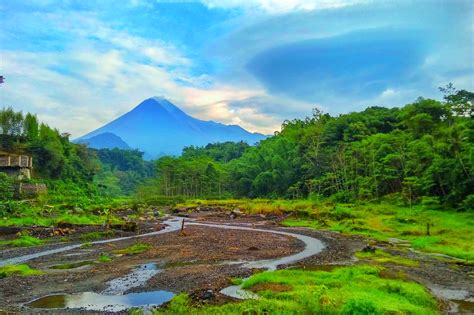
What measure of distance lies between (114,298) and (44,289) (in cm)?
426

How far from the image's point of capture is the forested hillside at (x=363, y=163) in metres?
51.3

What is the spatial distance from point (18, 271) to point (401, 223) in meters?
36.3

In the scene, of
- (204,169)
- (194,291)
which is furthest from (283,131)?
(194,291)

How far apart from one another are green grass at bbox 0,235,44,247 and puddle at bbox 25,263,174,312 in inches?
747

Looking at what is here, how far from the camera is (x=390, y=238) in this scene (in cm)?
3884

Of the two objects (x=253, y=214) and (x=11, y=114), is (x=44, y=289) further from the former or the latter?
(x=11, y=114)

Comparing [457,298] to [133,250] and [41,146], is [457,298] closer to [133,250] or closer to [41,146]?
[133,250]

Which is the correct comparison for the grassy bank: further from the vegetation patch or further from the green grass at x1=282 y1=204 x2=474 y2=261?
the green grass at x1=282 y1=204 x2=474 y2=261

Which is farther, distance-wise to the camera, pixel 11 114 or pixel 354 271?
pixel 11 114

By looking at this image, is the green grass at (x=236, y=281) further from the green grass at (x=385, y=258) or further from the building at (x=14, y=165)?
the building at (x=14, y=165)

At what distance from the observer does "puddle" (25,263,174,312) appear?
17.5 m

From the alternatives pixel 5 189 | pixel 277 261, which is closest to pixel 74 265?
pixel 277 261

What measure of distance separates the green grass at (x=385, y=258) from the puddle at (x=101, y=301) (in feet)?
46.0

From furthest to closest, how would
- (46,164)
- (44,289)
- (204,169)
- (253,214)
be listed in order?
(204,169) < (46,164) < (253,214) < (44,289)
